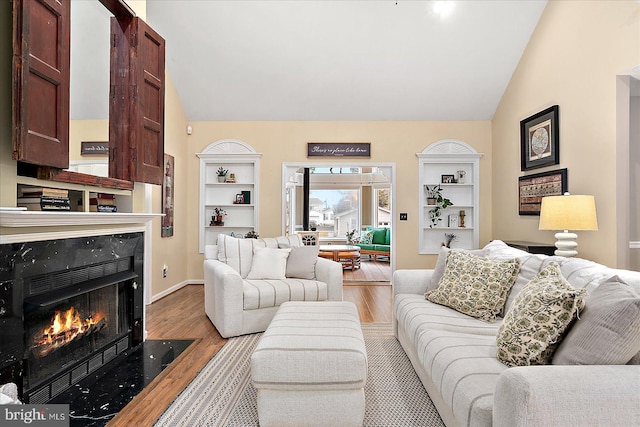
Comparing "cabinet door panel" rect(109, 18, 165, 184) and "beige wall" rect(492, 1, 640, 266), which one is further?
"beige wall" rect(492, 1, 640, 266)

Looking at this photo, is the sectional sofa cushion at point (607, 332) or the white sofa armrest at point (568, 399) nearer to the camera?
the white sofa armrest at point (568, 399)

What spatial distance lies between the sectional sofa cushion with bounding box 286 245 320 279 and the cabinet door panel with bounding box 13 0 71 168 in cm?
227

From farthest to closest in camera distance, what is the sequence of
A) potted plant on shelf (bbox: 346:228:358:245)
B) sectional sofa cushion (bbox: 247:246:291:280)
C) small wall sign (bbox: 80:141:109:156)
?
potted plant on shelf (bbox: 346:228:358:245) < sectional sofa cushion (bbox: 247:246:291:280) < small wall sign (bbox: 80:141:109:156)

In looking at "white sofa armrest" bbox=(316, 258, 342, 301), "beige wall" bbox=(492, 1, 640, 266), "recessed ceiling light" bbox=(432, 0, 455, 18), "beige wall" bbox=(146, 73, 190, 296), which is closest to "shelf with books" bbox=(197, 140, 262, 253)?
"beige wall" bbox=(146, 73, 190, 296)

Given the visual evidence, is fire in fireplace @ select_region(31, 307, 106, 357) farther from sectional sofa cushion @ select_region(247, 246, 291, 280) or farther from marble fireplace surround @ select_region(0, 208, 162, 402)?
sectional sofa cushion @ select_region(247, 246, 291, 280)

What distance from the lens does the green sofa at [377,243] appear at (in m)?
8.93

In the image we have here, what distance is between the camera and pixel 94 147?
291 cm

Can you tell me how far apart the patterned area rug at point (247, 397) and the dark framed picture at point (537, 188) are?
2.64m

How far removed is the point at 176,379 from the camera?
2.54 metres

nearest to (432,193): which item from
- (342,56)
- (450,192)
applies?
(450,192)

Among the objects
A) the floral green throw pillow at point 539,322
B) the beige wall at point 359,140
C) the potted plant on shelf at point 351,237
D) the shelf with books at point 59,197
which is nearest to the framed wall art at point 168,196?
the beige wall at point 359,140

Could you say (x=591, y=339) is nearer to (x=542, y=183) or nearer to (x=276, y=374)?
(x=276, y=374)

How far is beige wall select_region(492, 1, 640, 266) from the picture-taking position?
11.0 ft

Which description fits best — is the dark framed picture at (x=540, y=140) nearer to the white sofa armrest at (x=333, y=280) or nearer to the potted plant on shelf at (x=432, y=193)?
the potted plant on shelf at (x=432, y=193)
